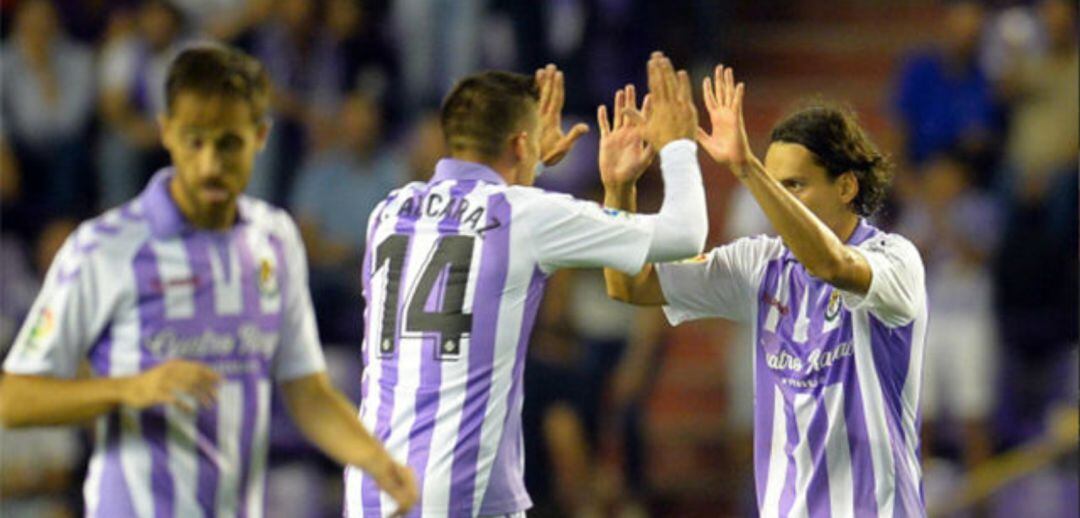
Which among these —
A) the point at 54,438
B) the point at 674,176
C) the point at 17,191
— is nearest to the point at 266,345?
the point at 674,176

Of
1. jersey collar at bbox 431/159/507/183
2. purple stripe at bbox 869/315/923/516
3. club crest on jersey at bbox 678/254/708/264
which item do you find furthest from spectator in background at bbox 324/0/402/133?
purple stripe at bbox 869/315/923/516

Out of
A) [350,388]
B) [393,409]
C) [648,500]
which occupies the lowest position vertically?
[648,500]

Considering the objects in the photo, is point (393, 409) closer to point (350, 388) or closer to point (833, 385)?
point (833, 385)

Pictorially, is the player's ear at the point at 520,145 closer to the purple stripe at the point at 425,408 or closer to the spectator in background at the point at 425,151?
the purple stripe at the point at 425,408

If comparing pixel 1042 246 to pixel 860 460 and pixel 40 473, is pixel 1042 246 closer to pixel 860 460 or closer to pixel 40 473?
pixel 40 473

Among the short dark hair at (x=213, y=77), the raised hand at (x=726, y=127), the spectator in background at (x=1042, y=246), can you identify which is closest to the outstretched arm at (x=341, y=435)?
the short dark hair at (x=213, y=77)

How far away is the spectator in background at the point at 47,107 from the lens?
420 inches

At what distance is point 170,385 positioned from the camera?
448cm

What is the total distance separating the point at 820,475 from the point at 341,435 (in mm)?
1381

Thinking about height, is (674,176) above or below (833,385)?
above

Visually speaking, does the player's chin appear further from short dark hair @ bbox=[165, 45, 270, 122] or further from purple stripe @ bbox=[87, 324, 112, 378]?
purple stripe @ bbox=[87, 324, 112, 378]

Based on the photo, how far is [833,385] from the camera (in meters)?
5.46

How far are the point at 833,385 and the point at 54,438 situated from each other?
4.88 meters

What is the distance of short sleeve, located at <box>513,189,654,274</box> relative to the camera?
543 cm
